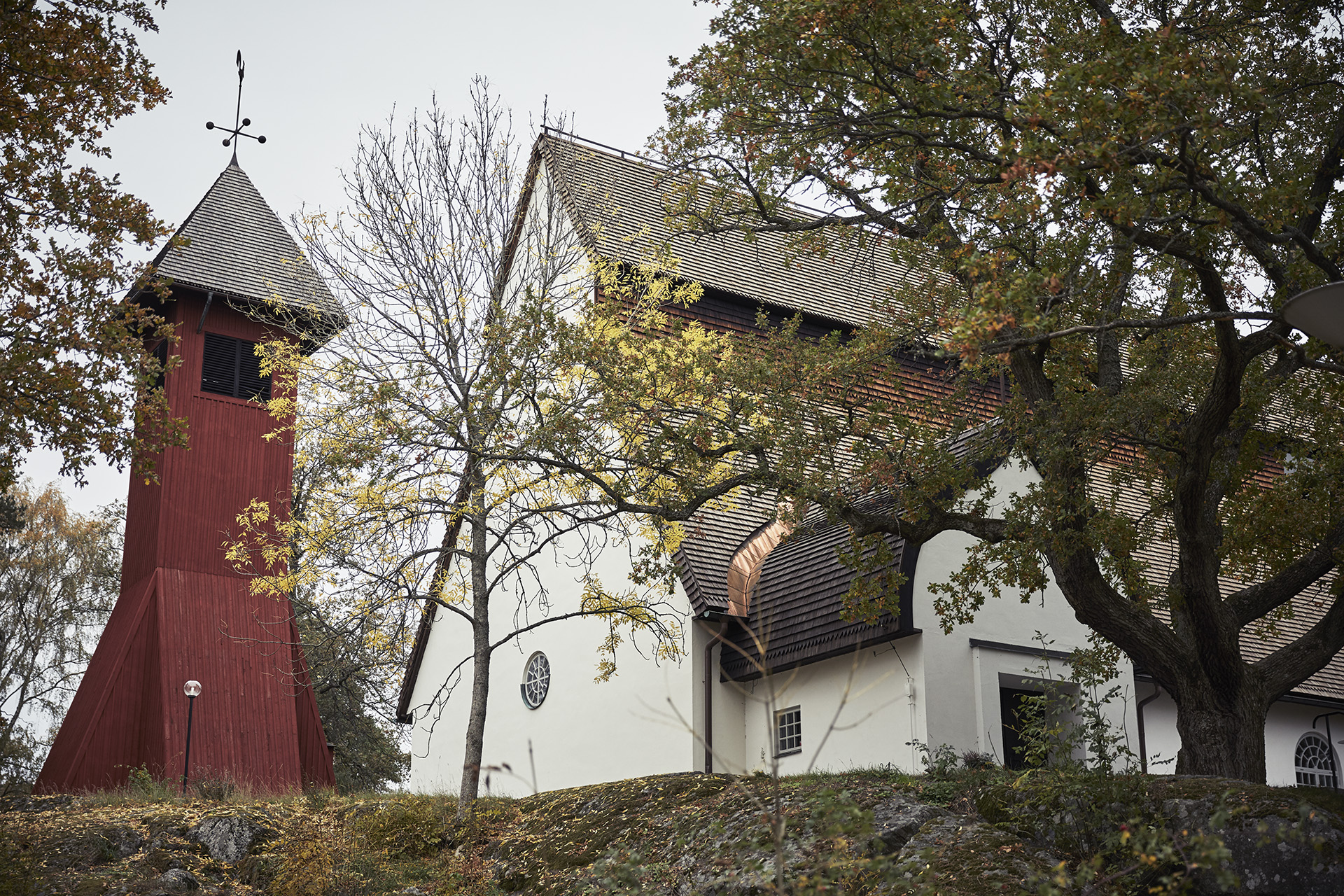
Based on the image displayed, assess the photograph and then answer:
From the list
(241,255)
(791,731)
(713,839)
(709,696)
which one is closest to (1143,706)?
(791,731)

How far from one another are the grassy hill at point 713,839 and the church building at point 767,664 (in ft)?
6.51

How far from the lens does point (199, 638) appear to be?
18562mm

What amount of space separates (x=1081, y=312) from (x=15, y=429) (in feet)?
32.8

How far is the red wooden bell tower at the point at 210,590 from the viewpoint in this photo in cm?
1774

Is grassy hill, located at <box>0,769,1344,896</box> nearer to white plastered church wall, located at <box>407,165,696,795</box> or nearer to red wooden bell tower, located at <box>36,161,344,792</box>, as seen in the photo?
red wooden bell tower, located at <box>36,161,344,792</box>

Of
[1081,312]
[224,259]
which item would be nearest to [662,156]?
[1081,312]

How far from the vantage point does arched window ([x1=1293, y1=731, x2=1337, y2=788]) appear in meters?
18.0

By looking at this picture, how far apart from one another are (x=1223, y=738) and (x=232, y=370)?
17257mm

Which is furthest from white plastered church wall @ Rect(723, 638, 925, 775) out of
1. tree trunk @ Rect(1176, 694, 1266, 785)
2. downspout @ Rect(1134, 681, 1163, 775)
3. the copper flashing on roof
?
tree trunk @ Rect(1176, 694, 1266, 785)

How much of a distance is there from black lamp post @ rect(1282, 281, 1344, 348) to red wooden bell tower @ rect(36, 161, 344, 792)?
13261 mm

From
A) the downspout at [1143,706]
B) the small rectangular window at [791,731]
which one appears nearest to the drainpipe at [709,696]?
the small rectangular window at [791,731]

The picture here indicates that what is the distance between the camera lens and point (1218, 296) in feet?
30.6

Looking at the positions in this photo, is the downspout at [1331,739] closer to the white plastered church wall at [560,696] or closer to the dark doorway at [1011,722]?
the dark doorway at [1011,722]

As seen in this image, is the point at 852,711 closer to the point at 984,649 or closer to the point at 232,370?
the point at 984,649
